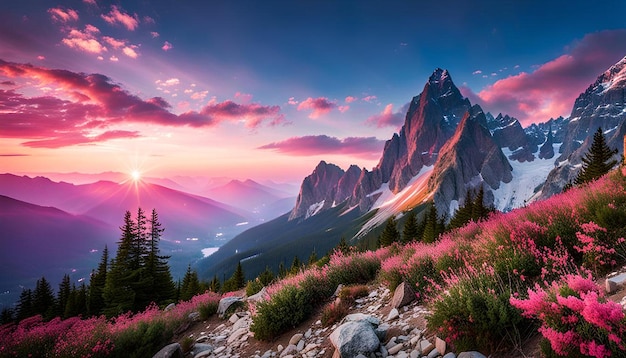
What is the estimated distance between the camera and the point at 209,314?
1251 cm

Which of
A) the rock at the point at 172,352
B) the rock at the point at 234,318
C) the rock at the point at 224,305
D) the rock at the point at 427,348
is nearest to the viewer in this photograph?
the rock at the point at 427,348

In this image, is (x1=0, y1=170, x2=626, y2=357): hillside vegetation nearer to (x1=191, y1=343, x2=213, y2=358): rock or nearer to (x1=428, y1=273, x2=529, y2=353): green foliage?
(x1=428, y1=273, x2=529, y2=353): green foliage

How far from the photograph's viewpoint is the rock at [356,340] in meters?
5.51

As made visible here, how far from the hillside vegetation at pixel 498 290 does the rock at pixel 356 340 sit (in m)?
1.20

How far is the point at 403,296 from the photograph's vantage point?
24.1 ft

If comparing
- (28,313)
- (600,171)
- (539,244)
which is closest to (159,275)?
(539,244)

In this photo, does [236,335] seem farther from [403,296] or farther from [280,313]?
[403,296]

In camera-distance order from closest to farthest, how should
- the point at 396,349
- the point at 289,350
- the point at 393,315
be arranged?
1. the point at 396,349
2. the point at 393,315
3. the point at 289,350

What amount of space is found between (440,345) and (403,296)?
2.60 meters

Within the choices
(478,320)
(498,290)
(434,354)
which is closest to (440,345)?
(434,354)

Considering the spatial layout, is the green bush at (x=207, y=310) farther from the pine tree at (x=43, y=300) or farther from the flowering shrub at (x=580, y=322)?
the pine tree at (x=43, y=300)

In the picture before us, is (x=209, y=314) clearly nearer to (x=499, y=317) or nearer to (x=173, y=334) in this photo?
(x=173, y=334)

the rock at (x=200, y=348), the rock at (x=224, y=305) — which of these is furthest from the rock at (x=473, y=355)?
the rock at (x=224, y=305)

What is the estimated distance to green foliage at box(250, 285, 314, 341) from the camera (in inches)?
319
